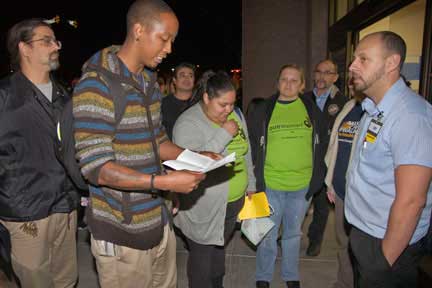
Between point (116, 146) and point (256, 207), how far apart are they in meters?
1.74

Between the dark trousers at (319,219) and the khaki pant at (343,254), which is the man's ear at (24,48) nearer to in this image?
the khaki pant at (343,254)

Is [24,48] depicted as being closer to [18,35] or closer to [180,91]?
[18,35]

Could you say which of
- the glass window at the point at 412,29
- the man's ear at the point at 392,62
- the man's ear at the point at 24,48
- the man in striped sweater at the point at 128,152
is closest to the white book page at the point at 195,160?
the man in striped sweater at the point at 128,152

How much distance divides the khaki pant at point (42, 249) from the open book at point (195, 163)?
1.28 metres

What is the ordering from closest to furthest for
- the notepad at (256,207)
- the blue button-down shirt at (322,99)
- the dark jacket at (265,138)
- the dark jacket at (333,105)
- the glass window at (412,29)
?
1. the notepad at (256,207)
2. the dark jacket at (265,138)
3. the dark jacket at (333,105)
4. the glass window at (412,29)
5. the blue button-down shirt at (322,99)

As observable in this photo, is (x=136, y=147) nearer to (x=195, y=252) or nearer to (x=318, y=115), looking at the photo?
(x=195, y=252)

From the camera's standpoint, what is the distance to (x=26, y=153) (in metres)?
2.46

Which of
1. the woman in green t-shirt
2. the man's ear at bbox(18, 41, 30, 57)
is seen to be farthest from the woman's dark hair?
the man's ear at bbox(18, 41, 30, 57)

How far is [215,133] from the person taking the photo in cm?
279

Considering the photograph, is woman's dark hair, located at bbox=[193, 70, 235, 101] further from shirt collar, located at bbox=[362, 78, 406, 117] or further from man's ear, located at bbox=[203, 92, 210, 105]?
shirt collar, located at bbox=[362, 78, 406, 117]

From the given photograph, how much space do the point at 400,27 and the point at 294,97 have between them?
3.28 m

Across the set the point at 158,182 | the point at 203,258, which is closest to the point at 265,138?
the point at 203,258

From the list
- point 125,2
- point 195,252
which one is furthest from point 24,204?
point 125,2

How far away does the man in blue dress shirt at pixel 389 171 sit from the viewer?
71.9 inches
